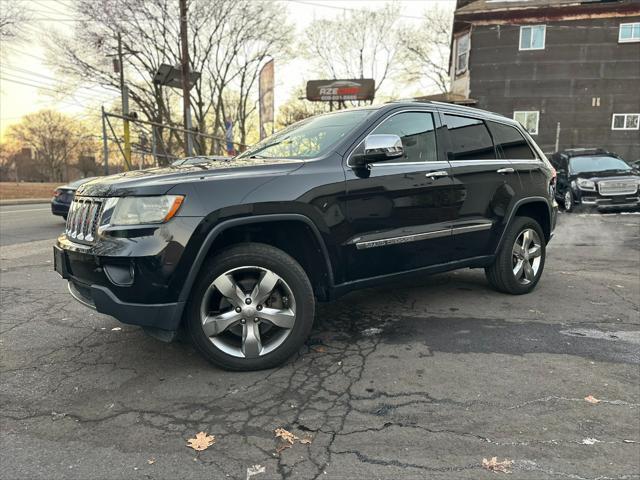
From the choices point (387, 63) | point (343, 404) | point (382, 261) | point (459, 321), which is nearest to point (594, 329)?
point (459, 321)

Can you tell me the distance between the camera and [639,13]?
2053 cm

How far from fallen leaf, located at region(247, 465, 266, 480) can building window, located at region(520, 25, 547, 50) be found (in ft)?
78.5

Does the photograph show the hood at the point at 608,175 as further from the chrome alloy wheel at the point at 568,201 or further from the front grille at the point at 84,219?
the front grille at the point at 84,219

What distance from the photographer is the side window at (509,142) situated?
4699 millimetres

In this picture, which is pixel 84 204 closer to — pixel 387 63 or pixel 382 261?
pixel 382 261

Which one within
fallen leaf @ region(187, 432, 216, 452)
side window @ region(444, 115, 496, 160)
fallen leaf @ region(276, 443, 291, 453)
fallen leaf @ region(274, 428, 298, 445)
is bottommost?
fallen leaf @ region(187, 432, 216, 452)

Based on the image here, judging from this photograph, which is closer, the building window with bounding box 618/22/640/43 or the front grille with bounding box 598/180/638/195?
the front grille with bounding box 598/180/638/195

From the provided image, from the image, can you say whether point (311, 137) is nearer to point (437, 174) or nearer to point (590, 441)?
point (437, 174)

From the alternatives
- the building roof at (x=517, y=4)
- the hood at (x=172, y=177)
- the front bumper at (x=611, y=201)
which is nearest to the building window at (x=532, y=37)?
the building roof at (x=517, y=4)

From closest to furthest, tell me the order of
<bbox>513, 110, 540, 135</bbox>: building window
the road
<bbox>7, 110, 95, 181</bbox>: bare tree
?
the road → <bbox>513, 110, 540, 135</bbox>: building window → <bbox>7, 110, 95, 181</bbox>: bare tree

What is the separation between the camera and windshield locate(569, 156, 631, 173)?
12.3 metres

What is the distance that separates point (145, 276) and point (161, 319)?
282 millimetres

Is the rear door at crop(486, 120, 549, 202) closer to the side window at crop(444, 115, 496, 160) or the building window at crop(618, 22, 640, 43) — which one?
the side window at crop(444, 115, 496, 160)

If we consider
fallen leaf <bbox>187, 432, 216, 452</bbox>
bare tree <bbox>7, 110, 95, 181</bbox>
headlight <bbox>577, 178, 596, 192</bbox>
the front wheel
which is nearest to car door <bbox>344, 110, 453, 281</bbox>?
fallen leaf <bbox>187, 432, 216, 452</bbox>
